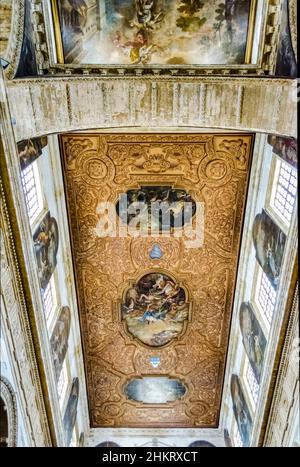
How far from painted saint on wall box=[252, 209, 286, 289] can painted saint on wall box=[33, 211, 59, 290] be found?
16.7 feet

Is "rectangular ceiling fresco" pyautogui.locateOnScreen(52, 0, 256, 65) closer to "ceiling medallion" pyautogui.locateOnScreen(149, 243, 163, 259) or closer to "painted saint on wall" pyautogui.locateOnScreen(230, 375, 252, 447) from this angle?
"ceiling medallion" pyautogui.locateOnScreen(149, 243, 163, 259)

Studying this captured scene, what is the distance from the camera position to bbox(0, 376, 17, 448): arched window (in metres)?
6.91

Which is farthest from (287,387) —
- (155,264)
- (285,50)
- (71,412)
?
(71,412)

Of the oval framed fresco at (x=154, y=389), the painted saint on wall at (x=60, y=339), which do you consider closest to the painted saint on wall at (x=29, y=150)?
the painted saint on wall at (x=60, y=339)

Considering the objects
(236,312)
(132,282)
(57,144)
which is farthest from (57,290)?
(236,312)

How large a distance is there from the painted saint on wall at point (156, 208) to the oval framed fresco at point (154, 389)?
19.0ft

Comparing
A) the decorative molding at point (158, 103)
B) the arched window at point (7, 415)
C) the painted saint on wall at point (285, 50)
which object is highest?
the painted saint on wall at point (285, 50)

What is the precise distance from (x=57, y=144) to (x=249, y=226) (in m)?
5.37

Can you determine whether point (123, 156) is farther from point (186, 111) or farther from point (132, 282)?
point (132, 282)

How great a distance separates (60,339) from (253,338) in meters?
5.01

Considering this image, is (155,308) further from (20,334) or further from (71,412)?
(20,334)

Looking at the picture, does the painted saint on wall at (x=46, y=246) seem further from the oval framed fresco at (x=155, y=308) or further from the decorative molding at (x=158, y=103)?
the oval framed fresco at (x=155, y=308)

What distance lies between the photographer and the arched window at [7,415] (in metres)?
6.91

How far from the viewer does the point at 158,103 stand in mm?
8391
